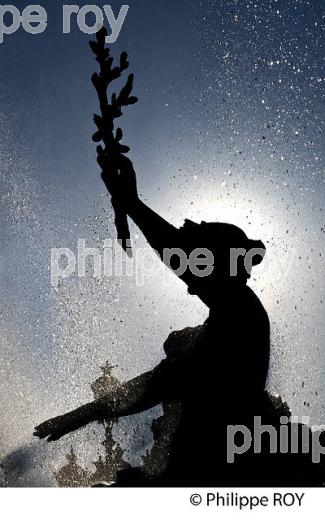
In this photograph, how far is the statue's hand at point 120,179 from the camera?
3559 mm

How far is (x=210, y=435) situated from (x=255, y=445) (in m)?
0.28

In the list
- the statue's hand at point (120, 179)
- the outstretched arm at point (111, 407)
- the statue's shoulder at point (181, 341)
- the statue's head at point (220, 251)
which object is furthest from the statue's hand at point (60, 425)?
the statue's hand at point (120, 179)

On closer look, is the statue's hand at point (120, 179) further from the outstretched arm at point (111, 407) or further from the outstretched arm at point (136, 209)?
the outstretched arm at point (111, 407)

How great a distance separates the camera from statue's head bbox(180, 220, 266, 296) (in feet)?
10.8

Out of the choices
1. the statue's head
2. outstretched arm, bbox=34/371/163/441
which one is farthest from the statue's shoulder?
the statue's head

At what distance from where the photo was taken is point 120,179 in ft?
11.7

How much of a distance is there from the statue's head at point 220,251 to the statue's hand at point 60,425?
3.85 ft

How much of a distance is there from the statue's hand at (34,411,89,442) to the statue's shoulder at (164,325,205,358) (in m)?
0.74

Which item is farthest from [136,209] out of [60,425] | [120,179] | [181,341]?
[60,425]

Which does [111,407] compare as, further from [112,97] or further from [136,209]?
[112,97]

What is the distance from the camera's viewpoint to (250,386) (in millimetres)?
3148

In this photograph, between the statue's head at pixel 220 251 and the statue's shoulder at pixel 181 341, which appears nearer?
the statue's head at pixel 220 251

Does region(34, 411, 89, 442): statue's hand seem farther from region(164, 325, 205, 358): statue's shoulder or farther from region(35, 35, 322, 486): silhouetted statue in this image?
region(164, 325, 205, 358): statue's shoulder

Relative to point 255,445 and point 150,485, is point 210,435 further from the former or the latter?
point 150,485
